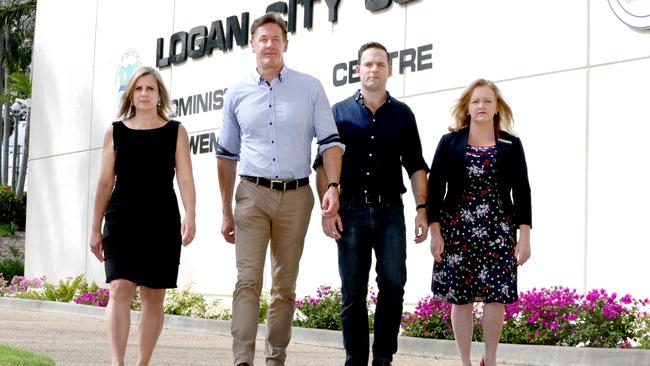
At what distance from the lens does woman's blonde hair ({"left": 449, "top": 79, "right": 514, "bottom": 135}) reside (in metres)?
6.82

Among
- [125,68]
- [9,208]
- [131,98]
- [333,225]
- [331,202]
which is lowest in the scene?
[333,225]

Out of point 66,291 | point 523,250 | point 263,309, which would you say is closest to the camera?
point 523,250

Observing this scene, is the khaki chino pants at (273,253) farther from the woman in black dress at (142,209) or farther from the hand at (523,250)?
the hand at (523,250)

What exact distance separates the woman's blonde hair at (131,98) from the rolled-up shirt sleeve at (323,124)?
87cm

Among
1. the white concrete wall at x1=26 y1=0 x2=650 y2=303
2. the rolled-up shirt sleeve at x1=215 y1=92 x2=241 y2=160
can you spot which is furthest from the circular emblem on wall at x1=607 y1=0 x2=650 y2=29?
the rolled-up shirt sleeve at x1=215 y1=92 x2=241 y2=160

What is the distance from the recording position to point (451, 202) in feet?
22.1

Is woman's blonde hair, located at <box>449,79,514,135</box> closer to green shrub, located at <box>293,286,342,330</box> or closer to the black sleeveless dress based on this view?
the black sleeveless dress

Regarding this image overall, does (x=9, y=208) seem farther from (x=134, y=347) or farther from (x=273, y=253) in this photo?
(x=273, y=253)

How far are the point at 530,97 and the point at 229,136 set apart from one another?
5876 mm

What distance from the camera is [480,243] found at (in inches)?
262

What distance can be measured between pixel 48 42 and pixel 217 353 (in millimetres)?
16211

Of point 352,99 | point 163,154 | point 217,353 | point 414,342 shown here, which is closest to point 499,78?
point 414,342

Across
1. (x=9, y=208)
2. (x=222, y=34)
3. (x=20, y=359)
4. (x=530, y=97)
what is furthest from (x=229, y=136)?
(x=9, y=208)

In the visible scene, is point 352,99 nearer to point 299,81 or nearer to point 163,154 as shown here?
point 299,81
